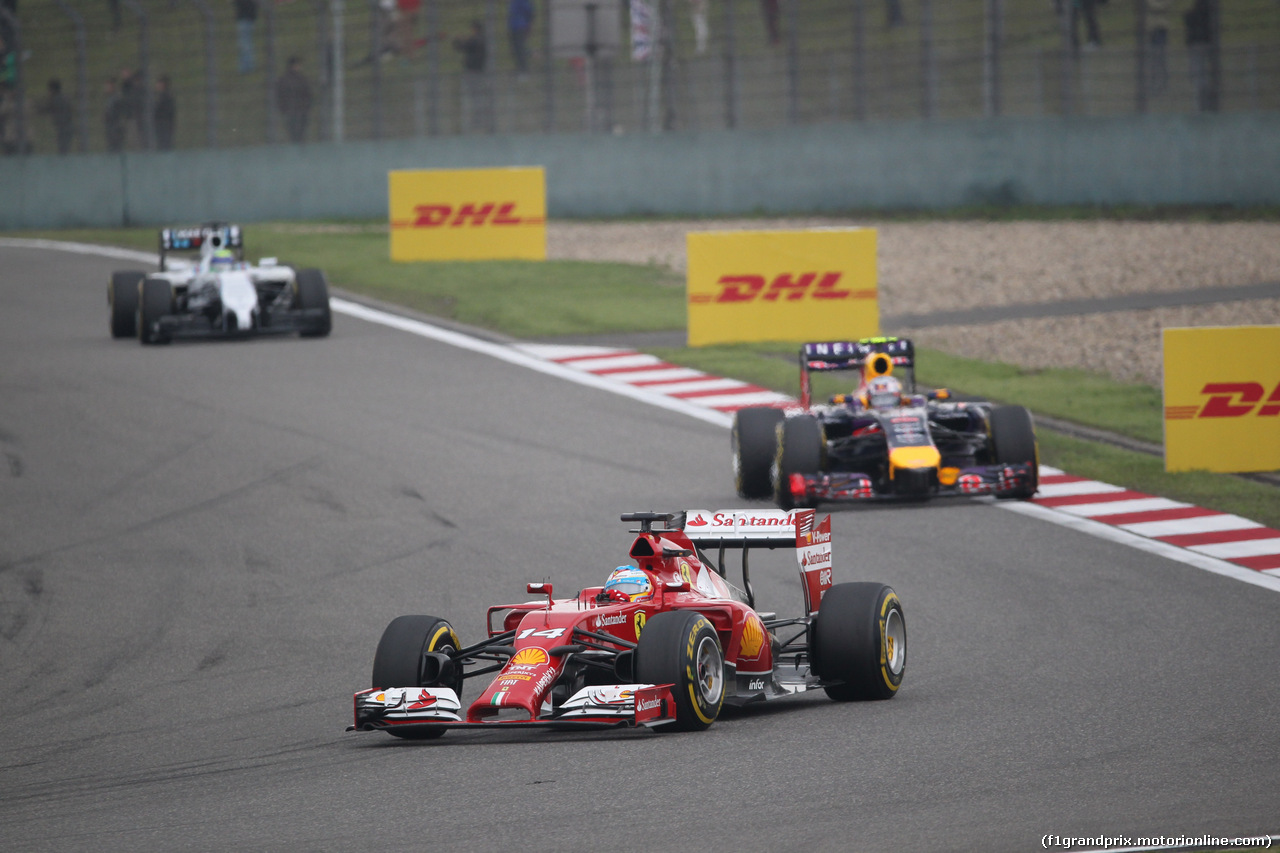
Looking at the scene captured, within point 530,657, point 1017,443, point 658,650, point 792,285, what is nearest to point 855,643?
point 658,650

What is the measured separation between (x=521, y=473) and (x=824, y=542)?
6905mm

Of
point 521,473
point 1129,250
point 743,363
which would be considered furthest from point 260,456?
point 1129,250

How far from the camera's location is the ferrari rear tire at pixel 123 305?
24.3 m

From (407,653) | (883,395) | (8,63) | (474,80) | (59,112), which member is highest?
(8,63)

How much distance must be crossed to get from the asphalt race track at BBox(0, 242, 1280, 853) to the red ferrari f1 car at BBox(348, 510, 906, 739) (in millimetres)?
193

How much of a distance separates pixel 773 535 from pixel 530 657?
186 centimetres

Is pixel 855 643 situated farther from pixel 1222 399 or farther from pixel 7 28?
pixel 7 28

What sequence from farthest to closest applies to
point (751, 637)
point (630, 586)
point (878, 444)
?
1. point (878, 444)
2. point (751, 637)
3. point (630, 586)

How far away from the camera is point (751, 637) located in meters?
9.05

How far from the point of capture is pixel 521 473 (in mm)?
16391

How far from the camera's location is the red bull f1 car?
14781 mm

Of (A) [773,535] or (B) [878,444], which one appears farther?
(B) [878,444]

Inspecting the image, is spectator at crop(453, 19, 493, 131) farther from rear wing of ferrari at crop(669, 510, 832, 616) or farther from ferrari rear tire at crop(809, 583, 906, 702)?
ferrari rear tire at crop(809, 583, 906, 702)

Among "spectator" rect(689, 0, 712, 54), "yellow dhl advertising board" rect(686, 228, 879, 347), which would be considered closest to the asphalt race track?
"yellow dhl advertising board" rect(686, 228, 879, 347)
